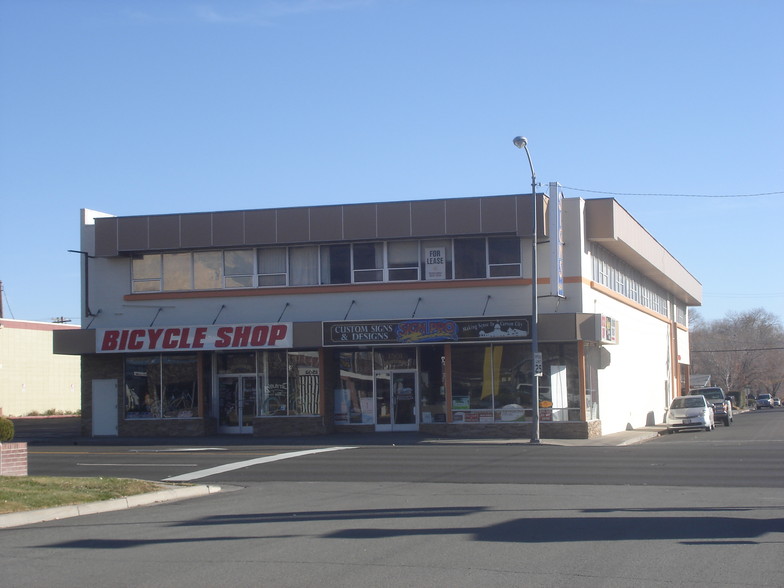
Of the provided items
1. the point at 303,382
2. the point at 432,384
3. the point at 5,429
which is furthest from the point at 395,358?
the point at 5,429

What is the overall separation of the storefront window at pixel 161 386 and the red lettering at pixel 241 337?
2541 mm

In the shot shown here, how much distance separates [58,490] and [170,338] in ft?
55.7

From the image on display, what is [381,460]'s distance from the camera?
21.2m

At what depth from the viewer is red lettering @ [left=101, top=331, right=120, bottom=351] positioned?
103ft

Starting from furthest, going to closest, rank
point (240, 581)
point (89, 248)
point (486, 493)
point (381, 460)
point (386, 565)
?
point (89, 248), point (381, 460), point (486, 493), point (386, 565), point (240, 581)

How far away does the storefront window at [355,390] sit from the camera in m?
31.7

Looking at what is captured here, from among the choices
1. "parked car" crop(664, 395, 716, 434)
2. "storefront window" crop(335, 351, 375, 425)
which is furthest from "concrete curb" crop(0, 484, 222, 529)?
"parked car" crop(664, 395, 716, 434)

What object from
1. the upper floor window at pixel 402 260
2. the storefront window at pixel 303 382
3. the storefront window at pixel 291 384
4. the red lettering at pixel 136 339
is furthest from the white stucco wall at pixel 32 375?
the upper floor window at pixel 402 260

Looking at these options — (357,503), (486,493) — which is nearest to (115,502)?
(357,503)

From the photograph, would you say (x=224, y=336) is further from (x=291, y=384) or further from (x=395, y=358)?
(x=395, y=358)

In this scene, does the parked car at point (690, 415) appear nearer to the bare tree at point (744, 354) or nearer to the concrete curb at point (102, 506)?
the concrete curb at point (102, 506)

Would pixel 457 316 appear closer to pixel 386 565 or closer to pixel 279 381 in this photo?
pixel 279 381

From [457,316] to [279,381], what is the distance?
6866 millimetres

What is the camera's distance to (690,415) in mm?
35875
